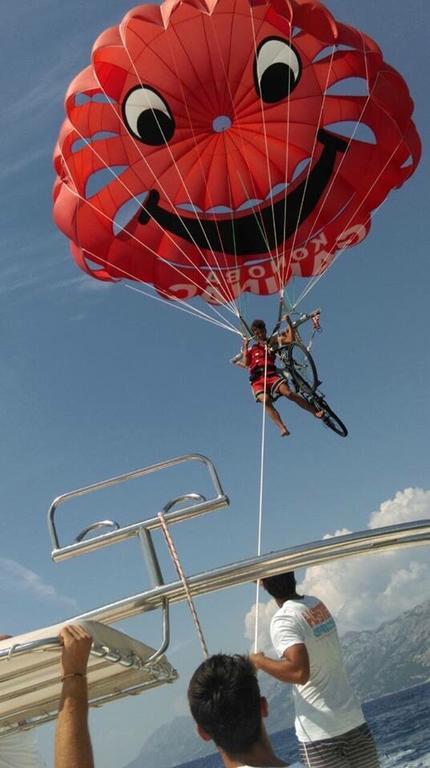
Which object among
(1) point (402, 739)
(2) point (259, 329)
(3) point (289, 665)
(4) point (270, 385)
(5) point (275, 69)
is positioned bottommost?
(3) point (289, 665)

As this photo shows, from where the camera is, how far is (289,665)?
117 inches

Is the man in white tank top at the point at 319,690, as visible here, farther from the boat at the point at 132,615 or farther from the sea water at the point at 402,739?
the boat at the point at 132,615

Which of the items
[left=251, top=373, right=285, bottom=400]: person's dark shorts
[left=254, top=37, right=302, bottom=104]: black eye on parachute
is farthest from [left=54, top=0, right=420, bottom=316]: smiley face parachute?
[left=251, top=373, right=285, bottom=400]: person's dark shorts

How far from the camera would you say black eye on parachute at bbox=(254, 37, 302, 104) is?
10141 millimetres

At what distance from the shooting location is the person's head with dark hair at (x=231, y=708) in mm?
1799

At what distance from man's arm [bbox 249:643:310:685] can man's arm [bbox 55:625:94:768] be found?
43.3 inches

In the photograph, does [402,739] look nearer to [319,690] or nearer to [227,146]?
[227,146]

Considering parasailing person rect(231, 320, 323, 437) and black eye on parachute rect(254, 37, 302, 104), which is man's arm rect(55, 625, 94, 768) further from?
black eye on parachute rect(254, 37, 302, 104)

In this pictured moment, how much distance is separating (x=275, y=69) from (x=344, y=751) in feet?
29.7

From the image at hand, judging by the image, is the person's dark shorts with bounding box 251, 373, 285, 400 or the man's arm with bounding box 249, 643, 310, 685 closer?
the man's arm with bounding box 249, 643, 310, 685

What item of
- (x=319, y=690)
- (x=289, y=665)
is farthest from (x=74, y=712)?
(x=319, y=690)

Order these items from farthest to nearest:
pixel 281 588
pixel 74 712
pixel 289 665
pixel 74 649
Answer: pixel 281 588 < pixel 289 665 < pixel 74 649 < pixel 74 712

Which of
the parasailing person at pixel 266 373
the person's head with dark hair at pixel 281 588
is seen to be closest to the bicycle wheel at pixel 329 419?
the parasailing person at pixel 266 373

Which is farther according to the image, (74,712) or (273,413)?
(273,413)
